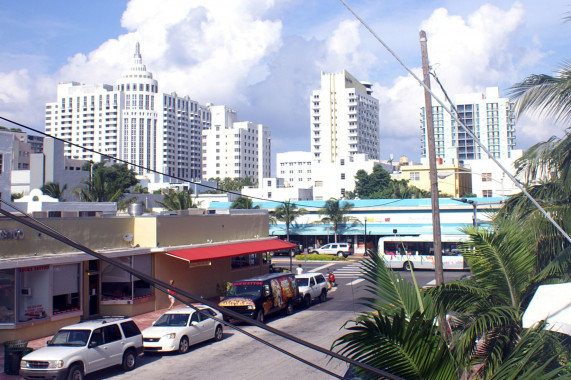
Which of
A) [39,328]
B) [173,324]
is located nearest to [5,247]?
[39,328]

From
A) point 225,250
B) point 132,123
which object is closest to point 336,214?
point 225,250

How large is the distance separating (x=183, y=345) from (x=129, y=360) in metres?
2.20

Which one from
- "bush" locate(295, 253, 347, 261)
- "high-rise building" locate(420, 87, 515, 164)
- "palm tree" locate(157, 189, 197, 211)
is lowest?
"bush" locate(295, 253, 347, 261)

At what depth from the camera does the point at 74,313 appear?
22.1 m

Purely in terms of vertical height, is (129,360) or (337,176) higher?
(337,176)

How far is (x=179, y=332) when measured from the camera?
17.6m

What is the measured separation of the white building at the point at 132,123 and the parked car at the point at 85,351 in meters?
166

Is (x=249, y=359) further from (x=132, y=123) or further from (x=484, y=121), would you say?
(x=132, y=123)

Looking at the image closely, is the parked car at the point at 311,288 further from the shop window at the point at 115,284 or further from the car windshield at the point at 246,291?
the shop window at the point at 115,284

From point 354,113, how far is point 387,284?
154 meters

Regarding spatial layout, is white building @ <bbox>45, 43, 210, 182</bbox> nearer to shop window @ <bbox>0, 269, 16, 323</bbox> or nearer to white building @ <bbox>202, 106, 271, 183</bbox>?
white building @ <bbox>202, 106, 271, 183</bbox>

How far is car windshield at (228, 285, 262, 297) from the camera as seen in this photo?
75.5ft

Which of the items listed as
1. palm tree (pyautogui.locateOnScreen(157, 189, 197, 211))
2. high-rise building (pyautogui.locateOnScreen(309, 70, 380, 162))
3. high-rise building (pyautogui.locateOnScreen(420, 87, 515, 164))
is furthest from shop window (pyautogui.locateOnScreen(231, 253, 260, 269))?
high-rise building (pyautogui.locateOnScreen(420, 87, 515, 164))

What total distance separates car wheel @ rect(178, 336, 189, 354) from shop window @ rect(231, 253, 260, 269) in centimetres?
1576
